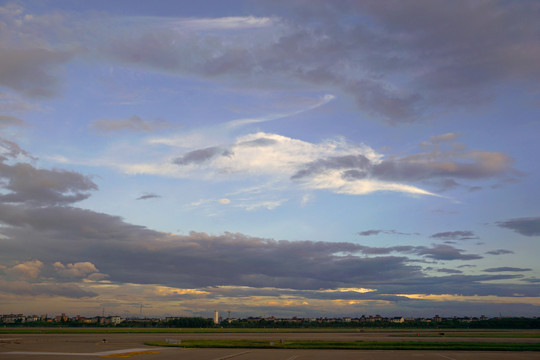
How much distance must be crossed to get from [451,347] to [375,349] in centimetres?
1193

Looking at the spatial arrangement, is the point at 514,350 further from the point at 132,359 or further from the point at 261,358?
the point at 132,359

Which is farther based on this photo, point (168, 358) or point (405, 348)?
point (405, 348)

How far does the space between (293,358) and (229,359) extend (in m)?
7.13

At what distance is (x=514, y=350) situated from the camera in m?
60.7

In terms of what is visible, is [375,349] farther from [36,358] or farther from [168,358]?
[36,358]

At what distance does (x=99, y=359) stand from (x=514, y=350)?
55.6 metres

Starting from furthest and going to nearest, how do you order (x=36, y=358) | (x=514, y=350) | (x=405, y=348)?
1. (x=405, y=348)
2. (x=514, y=350)
3. (x=36, y=358)

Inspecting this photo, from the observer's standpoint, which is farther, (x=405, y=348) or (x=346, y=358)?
(x=405, y=348)

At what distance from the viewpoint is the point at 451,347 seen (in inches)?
2517

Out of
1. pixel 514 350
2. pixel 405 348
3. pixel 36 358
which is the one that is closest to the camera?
pixel 36 358

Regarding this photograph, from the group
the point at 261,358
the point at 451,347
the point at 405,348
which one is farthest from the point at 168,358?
the point at 451,347

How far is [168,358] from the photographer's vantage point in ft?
148

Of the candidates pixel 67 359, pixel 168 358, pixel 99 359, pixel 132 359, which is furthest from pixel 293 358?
pixel 67 359

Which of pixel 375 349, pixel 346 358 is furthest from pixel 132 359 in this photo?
pixel 375 349
